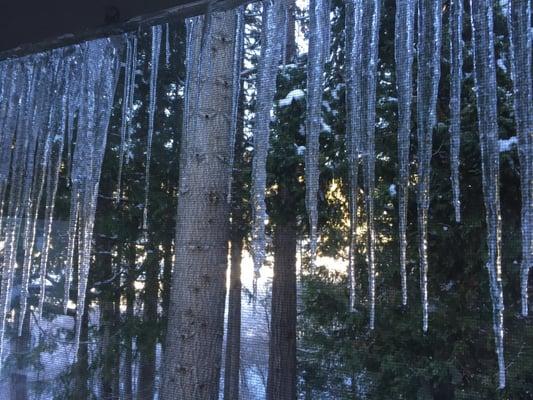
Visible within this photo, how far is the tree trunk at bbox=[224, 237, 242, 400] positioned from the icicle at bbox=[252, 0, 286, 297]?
5.2 inches

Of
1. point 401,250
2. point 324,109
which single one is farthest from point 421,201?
point 324,109

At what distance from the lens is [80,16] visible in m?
1.62

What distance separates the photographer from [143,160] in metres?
2.73

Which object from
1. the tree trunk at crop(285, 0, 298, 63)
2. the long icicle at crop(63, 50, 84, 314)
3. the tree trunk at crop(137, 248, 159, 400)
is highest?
the tree trunk at crop(285, 0, 298, 63)

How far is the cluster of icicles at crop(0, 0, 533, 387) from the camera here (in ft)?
5.55

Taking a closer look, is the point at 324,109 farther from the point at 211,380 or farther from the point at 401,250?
the point at 211,380

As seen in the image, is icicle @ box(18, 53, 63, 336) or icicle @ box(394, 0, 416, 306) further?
icicle @ box(18, 53, 63, 336)

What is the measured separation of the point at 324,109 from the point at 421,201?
2.19ft

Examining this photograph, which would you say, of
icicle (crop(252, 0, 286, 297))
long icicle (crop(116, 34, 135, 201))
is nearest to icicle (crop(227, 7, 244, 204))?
icicle (crop(252, 0, 286, 297))

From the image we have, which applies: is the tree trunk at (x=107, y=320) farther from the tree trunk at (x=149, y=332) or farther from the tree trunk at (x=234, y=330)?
the tree trunk at (x=234, y=330)

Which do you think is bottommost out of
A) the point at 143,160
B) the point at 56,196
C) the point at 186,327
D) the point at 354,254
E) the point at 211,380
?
the point at 211,380

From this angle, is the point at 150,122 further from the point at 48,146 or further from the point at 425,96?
the point at 425,96

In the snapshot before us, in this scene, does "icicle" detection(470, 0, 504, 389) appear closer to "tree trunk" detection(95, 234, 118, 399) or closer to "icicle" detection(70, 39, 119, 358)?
"icicle" detection(70, 39, 119, 358)

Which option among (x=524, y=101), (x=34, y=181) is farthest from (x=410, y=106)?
(x=34, y=181)
